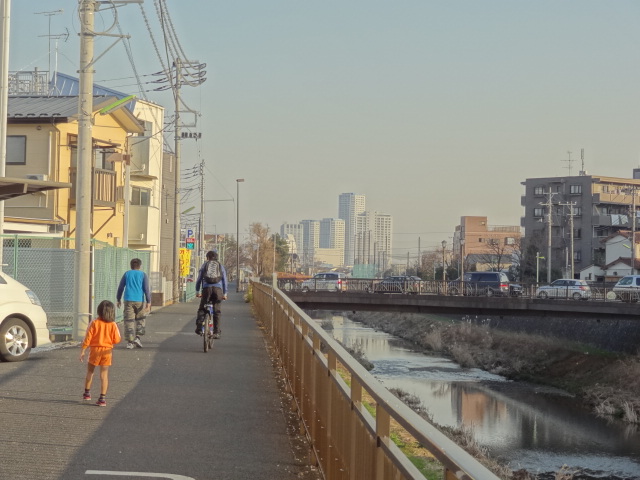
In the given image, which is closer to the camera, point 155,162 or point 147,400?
point 147,400

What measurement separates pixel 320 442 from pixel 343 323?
281ft

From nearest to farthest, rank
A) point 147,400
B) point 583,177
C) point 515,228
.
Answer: point 147,400
point 583,177
point 515,228

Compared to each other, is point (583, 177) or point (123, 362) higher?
point (583, 177)

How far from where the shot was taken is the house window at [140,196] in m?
46.8

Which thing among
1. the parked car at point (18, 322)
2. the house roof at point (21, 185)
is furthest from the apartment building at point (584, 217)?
the house roof at point (21, 185)

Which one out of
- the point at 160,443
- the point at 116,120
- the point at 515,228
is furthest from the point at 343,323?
the point at 515,228

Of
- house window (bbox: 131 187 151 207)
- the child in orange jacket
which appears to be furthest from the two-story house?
the child in orange jacket

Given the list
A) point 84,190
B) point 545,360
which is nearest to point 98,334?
point 84,190

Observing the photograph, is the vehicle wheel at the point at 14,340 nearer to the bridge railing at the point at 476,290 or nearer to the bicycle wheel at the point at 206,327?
the bicycle wheel at the point at 206,327

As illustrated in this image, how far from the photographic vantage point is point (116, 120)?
39.3m

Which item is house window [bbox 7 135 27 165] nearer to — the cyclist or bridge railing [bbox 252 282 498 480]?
the cyclist

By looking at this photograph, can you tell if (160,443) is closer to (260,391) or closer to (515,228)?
(260,391)

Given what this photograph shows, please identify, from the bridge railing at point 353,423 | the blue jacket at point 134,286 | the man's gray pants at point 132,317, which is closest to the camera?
the bridge railing at point 353,423

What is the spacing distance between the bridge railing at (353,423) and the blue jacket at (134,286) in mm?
6924
